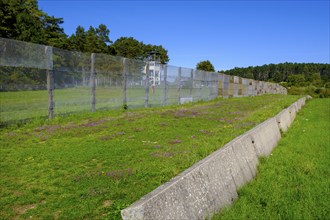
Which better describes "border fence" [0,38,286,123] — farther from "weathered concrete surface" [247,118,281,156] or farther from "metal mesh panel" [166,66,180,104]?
"weathered concrete surface" [247,118,281,156]

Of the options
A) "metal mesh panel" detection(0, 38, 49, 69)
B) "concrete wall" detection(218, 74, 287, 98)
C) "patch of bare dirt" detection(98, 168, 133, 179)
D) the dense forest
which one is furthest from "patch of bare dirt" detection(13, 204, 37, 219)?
the dense forest

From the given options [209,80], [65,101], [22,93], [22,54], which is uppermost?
[22,54]

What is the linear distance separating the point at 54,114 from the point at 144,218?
32.0 ft

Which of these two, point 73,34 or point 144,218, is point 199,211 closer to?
point 144,218

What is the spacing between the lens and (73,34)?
86875 mm

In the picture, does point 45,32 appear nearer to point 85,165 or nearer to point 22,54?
point 22,54

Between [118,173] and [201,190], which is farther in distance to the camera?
[118,173]

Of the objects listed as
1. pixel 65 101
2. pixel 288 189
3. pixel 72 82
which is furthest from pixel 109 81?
pixel 288 189

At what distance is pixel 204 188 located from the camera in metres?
3.27

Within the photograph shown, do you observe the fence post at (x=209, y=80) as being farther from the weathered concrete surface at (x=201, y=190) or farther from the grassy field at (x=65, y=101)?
the weathered concrete surface at (x=201, y=190)

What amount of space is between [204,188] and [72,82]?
10084 millimetres

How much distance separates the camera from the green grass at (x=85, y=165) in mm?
3676

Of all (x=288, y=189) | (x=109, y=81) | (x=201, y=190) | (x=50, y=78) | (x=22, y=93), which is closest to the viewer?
(x=201, y=190)

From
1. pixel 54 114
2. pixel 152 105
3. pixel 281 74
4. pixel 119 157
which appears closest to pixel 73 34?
pixel 152 105
